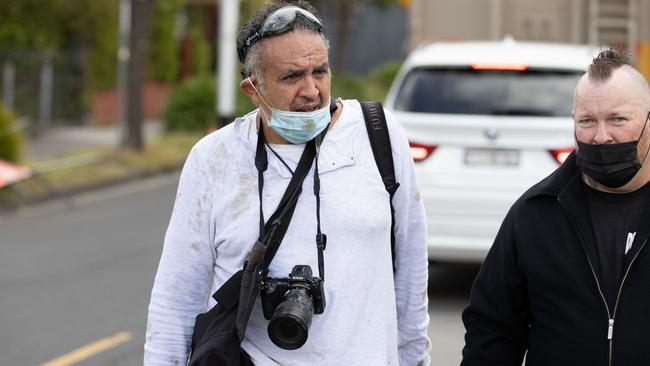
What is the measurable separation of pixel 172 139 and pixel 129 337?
14173 mm

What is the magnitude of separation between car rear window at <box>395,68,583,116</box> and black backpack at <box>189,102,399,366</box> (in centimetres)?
516

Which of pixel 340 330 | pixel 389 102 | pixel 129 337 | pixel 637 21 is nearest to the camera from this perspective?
pixel 340 330

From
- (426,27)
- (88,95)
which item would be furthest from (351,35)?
(426,27)

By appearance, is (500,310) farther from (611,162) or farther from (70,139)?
(70,139)

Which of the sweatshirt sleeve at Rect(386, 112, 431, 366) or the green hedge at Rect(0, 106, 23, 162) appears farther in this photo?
the green hedge at Rect(0, 106, 23, 162)

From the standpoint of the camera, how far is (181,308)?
3.66m

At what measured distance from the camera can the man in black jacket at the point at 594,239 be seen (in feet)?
11.1

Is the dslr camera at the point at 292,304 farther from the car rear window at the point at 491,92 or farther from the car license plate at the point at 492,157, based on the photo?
the car rear window at the point at 491,92

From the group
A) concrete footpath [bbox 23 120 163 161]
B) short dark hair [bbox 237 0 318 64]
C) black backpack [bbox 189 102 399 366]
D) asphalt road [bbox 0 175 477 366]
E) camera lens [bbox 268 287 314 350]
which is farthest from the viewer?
concrete footpath [bbox 23 120 163 161]

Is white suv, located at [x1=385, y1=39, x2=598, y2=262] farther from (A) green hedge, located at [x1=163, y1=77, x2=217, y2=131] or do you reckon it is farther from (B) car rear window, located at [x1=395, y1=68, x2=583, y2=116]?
(A) green hedge, located at [x1=163, y1=77, x2=217, y2=131]

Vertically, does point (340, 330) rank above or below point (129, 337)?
above

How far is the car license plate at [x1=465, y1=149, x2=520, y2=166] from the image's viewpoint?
27.8 feet

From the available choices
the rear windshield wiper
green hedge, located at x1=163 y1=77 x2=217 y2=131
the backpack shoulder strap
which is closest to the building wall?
the rear windshield wiper

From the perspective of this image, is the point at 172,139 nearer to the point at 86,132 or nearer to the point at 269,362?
the point at 86,132
